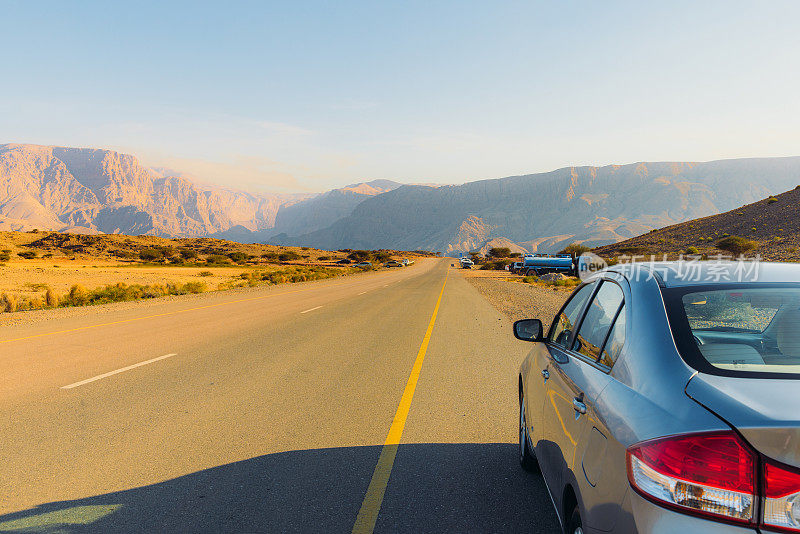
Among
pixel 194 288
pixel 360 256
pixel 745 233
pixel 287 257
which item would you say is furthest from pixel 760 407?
pixel 360 256

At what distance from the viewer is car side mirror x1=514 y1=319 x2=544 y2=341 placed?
3.86 m

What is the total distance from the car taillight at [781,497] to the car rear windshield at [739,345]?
46 cm

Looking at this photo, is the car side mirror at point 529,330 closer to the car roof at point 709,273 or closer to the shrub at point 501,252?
the car roof at point 709,273

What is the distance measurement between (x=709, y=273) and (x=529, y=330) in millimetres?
1473

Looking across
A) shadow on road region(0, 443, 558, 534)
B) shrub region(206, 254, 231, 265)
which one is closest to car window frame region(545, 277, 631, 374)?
shadow on road region(0, 443, 558, 534)

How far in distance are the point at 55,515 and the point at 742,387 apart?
407 centimetres

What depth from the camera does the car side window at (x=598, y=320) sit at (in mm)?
2676

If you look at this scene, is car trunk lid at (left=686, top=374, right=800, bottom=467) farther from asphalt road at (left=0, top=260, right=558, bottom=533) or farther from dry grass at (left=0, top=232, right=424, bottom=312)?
dry grass at (left=0, top=232, right=424, bottom=312)

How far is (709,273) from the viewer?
270 centimetres

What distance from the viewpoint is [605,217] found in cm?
19075

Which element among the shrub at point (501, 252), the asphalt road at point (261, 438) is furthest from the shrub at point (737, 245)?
the shrub at point (501, 252)

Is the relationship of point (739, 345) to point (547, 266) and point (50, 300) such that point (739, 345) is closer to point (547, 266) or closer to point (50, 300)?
point (50, 300)

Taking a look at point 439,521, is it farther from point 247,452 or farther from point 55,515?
point 55,515

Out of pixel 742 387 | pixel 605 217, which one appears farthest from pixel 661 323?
pixel 605 217
